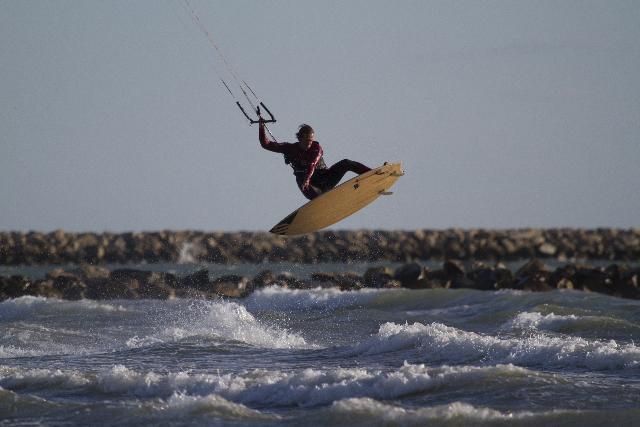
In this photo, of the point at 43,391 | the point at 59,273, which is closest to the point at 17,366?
the point at 43,391

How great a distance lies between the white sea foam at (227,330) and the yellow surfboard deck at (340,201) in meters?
1.82

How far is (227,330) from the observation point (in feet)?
64.6

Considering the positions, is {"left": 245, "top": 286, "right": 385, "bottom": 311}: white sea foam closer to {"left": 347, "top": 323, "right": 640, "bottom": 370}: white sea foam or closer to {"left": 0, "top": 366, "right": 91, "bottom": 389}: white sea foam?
{"left": 347, "top": 323, "right": 640, "bottom": 370}: white sea foam

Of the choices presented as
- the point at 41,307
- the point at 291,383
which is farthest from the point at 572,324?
the point at 41,307

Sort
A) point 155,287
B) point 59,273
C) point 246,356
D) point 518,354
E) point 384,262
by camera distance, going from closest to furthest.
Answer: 1. point 518,354
2. point 246,356
3. point 155,287
4. point 59,273
5. point 384,262

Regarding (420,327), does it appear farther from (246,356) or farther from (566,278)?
(566,278)

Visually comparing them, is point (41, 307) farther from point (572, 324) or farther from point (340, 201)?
point (572, 324)

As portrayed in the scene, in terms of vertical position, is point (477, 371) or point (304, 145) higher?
point (304, 145)

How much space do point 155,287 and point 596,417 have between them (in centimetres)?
2001

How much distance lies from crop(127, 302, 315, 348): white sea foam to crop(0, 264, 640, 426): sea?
5 cm

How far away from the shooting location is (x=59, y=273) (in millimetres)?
31609

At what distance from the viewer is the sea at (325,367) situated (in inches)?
442

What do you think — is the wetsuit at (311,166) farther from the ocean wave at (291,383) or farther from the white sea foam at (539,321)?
the white sea foam at (539,321)

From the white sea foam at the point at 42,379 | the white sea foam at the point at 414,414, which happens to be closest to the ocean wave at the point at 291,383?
Answer: the white sea foam at the point at 42,379
